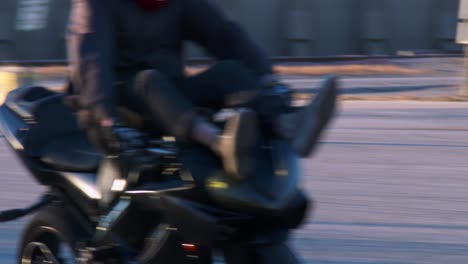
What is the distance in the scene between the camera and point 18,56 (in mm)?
18969

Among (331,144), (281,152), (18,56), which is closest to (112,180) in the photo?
(281,152)

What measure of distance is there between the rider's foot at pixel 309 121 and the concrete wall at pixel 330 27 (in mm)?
15816

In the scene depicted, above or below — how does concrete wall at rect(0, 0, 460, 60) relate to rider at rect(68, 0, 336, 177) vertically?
below

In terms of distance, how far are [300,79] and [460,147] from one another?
6.91 metres

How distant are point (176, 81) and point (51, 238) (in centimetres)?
92

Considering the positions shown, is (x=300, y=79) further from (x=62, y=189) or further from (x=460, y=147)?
(x=62, y=189)

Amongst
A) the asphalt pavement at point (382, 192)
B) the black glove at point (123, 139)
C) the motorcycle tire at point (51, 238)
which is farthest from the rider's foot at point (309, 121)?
the asphalt pavement at point (382, 192)

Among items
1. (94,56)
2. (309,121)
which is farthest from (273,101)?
(94,56)

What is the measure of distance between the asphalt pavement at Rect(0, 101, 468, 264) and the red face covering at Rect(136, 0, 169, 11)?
196 centimetres

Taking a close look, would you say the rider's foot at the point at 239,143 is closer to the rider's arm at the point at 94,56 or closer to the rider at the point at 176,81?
the rider at the point at 176,81

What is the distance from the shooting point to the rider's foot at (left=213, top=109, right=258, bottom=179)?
315 cm

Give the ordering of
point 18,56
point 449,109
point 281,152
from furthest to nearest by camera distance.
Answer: point 18,56
point 449,109
point 281,152

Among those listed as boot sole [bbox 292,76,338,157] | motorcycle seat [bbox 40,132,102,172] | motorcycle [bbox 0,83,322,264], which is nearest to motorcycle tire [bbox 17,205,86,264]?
motorcycle [bbox 0,83,322,264]

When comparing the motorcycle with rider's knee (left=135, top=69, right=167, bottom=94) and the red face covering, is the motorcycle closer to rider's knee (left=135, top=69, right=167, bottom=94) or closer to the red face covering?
rider's knee (left=135, top=69, right=167, bottom=94)
